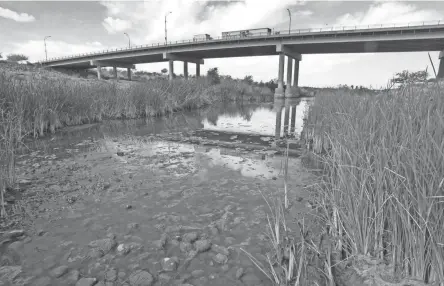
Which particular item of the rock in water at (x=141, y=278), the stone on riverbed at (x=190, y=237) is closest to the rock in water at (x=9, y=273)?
the rock in water at (x=141, y=278)

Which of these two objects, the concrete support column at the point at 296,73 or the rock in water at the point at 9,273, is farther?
the concrete support column at the point at 296,73

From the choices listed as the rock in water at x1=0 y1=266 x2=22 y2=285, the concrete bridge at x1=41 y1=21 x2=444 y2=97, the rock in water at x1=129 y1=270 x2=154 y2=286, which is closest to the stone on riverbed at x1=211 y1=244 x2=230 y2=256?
the rock in water at x1=129 y1=270 x2=154 y2=286

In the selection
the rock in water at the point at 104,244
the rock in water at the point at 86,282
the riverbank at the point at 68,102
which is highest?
the riverbank at the point at 68,102

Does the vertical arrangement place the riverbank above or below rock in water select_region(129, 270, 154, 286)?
above

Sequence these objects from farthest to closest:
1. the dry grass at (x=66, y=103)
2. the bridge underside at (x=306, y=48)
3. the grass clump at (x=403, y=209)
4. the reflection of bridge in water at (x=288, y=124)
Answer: the bridge underside at (x=306, y=48) < the reflection of bridge in water at (x=288, y=124) < the dry grass at (x=66, y=103) < the grass clump at (x=403, y=209)

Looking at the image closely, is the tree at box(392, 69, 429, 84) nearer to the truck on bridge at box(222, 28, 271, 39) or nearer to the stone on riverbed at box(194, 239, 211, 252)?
the stone on riverbed at box(194, 239, 211, 252)

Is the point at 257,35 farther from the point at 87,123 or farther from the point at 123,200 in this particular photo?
the point at 123,200

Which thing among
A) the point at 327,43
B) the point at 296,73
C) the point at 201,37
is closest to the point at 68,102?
the point at 327,43

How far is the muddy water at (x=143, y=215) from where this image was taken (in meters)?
2.34

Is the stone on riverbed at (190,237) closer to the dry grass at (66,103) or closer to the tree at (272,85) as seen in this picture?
the dry grass at (66,103)

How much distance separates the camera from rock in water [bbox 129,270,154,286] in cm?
218

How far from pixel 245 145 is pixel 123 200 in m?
4.78

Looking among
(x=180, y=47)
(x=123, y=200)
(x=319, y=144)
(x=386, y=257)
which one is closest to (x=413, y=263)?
(x=386, y=257)

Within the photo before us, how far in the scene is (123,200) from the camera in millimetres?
3844
